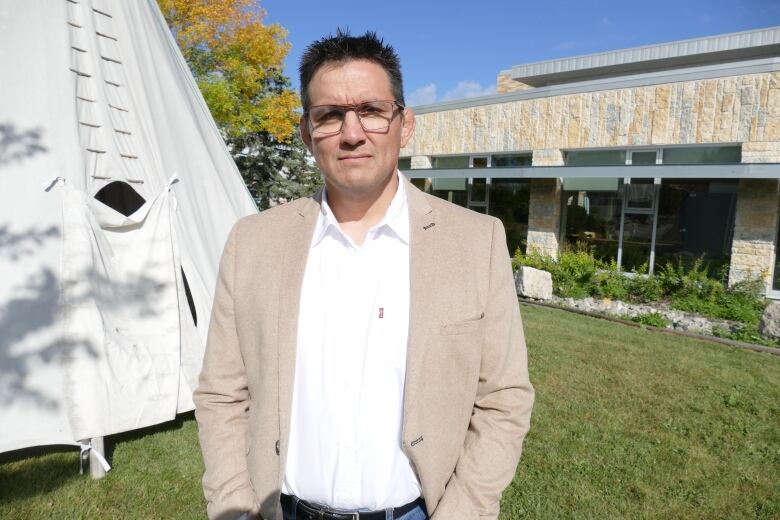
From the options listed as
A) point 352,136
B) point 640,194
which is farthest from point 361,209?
point 640,194

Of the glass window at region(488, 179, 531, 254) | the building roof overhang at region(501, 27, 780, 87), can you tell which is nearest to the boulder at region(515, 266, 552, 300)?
the glass window at region(488, 179, 531, 254)

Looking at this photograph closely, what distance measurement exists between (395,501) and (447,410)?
1.09 feet

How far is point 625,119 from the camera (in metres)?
12.7

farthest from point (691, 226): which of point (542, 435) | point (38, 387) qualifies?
point (38, 387)

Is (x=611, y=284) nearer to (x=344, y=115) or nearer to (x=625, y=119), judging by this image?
(x=625, y=119)

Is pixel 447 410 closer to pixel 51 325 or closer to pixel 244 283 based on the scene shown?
pixel 244 283

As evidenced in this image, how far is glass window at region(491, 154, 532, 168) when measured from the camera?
14.8m

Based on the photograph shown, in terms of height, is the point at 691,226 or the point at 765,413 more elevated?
the point at 691,226

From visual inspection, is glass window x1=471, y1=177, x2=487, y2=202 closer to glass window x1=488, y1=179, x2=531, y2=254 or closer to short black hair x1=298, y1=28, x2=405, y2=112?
glass window x1=488, y1=179, x2=531, y2=254

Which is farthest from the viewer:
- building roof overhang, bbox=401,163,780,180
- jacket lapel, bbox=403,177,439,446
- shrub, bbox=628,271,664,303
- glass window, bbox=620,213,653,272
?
glass window, bbox=620,213,653,272

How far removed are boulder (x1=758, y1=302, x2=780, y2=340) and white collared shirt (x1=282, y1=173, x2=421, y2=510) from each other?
8988 millimetres

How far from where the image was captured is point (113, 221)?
168 inches

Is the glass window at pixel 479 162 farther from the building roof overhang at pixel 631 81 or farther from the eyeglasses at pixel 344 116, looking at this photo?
the eyeglasses at pixel 344 116

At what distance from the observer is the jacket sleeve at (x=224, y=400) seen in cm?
172
